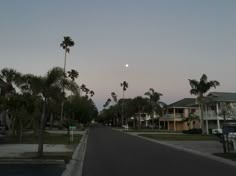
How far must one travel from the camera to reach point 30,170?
14141mm

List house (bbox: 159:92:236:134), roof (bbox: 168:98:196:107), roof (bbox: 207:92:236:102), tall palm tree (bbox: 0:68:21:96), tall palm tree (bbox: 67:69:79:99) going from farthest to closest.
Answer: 1. roof (bbox: 168:98:196:107)
2. tall palm tree (bbox: 67:69:79:99)
3. roof (bbox: 207:92:236:102)
4. house (bbox: 159:92:236:134)
5. tall palm tree (bbox: 0:68:21:96)

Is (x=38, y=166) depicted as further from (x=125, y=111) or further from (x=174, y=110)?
(x=125, y=111)

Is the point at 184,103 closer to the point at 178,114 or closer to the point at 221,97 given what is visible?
the point at 178,114

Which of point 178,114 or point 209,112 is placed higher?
point 178,114

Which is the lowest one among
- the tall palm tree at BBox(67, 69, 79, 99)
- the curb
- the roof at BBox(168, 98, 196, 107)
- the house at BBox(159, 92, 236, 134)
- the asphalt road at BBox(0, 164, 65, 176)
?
the asphalt road at BBox(0, 164, 65, 176)

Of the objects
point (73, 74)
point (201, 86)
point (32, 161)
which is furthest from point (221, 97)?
point (32, 161)

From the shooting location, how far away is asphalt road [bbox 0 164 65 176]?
1330 centimetres

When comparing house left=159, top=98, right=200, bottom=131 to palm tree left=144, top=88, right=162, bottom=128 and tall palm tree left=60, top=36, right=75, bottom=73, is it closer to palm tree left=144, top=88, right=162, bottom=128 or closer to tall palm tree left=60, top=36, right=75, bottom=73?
palm tree left=144, top=88, right=162, bottom=128

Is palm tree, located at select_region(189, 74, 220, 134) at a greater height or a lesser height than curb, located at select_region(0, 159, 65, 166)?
greater

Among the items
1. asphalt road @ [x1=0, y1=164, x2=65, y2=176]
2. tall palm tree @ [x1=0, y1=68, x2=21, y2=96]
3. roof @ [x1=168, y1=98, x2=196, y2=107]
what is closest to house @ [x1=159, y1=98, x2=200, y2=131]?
roof @ [x1=168, y1=98, x2=196, y2=107]

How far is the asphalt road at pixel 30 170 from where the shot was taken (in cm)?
1330

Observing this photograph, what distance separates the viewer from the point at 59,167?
50.5 feet

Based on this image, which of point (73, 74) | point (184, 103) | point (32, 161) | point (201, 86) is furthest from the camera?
point (184, 103)

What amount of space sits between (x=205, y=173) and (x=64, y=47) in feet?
213
